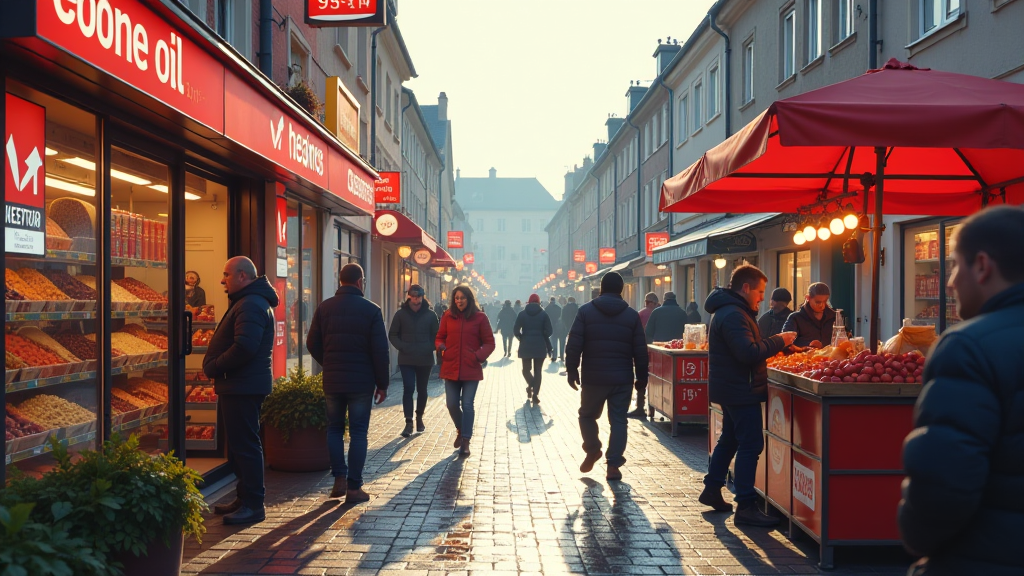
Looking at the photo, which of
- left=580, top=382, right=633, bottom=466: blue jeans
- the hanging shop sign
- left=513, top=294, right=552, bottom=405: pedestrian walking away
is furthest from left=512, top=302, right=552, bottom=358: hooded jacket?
the hanging shop sign

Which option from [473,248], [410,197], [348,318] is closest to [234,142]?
[348,318]

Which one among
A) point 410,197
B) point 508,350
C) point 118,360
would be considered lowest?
point 508,350

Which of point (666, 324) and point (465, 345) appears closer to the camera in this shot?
point (465, 345)

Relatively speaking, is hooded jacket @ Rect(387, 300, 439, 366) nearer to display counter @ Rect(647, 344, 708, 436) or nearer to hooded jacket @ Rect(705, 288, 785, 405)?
display counter @ Rect(647, 344, 708, 436)

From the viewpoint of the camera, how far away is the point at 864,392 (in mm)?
5535

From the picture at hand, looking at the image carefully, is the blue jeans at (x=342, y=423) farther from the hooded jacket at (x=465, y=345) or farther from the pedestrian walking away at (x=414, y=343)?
the pedestrian walking away at (x=414, y=343)

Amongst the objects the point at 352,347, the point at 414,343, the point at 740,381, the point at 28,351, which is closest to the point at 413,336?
the point at 414,343

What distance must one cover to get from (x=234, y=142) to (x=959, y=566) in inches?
225

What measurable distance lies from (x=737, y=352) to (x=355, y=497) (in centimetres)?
320

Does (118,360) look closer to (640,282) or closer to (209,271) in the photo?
(209,271)

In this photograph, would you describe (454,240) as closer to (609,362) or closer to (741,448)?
(609,362)

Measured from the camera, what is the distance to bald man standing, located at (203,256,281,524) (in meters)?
6.38

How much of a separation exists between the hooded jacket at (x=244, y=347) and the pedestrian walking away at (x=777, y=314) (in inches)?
237

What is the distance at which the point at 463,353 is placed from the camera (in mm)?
9867
